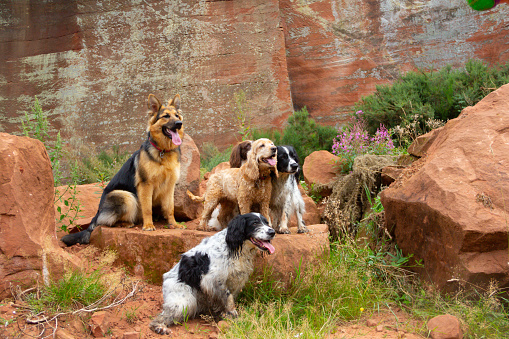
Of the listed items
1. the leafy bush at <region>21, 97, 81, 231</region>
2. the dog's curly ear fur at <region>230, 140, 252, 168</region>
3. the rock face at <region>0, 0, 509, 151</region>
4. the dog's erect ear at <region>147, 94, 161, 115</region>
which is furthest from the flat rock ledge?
the rock face at <region>0, 0, 509, 151</region>

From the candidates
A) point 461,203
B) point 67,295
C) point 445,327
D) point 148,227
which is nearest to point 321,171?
point 148,227

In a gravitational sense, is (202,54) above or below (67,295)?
above

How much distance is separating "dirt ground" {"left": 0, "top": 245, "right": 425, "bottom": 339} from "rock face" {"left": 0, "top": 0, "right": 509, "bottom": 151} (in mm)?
10790

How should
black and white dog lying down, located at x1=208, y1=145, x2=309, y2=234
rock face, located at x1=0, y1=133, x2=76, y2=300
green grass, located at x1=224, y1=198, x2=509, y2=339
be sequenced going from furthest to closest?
black and white dog lying down, located at x1=208, y1=145, x2=309, y2=234 < rock face, located at x1=0, y1=133, x2=76, y2=300 < green grass, located at x1=224, y1=198, x2=509, y2=339

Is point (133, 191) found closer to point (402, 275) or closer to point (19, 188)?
point (19, 188)

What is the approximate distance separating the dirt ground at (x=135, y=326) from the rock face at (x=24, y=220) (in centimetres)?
31

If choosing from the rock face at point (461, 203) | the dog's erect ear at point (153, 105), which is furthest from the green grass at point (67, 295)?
the rock face at point (461, 203)

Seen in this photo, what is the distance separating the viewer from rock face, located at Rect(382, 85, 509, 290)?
3.81 metres

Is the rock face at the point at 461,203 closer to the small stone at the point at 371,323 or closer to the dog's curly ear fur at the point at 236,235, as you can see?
the small stone at the point at 371,323

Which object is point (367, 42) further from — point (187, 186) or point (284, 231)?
point (284, 231)

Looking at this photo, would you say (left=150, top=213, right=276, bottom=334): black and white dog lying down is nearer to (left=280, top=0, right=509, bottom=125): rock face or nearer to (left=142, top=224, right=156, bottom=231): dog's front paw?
(left=142, top=224, right=156, bottom=231): dog's front paw

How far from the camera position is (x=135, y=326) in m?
3.93

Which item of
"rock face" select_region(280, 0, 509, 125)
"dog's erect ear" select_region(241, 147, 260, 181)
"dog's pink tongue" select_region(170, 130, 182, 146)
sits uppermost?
"rock face" select_region(280, 0, 509, 125)

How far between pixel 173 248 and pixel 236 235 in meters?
1.30
